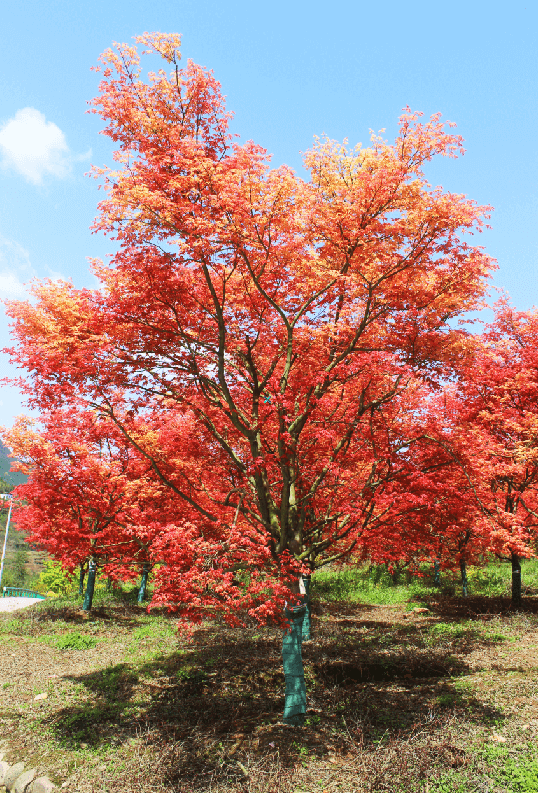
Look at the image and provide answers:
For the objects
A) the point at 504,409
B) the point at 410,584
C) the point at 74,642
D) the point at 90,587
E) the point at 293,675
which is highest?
the point at 504,409

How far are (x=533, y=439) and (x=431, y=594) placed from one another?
12427 millimetres

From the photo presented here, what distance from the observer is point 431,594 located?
2159 centimetres

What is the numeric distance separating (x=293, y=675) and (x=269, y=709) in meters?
1.23

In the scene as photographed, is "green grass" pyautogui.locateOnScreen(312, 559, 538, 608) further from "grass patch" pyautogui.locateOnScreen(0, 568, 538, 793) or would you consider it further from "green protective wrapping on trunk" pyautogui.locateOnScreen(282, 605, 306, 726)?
"green protective wrapping on trunk" pyautogui.locateOnScreen(282, 605, 306, 726)

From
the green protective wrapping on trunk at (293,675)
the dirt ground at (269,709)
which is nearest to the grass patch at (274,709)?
the dirt ground at (269,709)

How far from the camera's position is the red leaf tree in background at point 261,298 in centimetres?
631

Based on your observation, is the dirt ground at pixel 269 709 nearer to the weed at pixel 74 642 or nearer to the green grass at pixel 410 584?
the weed at pixel 74 642

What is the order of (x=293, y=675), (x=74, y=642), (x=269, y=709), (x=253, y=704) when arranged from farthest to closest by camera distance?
(x=74, y=642), (x=253, y=704), (x=269, y=709), (x=293, y=675)

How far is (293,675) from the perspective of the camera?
7504 mm

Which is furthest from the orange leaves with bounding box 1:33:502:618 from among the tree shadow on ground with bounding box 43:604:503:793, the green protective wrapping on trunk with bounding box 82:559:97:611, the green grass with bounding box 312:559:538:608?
the green grass with bounding box 312:559:538:608

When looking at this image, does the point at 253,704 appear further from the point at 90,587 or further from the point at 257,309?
the point at 90,587

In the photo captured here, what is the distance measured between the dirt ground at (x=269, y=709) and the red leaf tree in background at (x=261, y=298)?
2360 millimetres

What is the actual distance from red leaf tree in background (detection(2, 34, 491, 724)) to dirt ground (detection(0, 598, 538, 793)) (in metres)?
2.36

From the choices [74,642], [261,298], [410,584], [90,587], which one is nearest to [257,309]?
[261,298]
